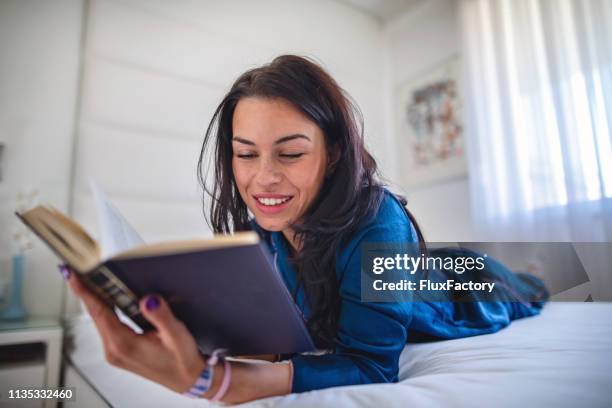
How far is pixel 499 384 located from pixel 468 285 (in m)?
0.61

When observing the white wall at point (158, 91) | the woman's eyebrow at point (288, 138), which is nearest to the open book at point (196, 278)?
the woman's eyebrow at point (288, 138)

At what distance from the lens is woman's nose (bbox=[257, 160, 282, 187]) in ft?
2.26

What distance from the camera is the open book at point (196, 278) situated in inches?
13.4

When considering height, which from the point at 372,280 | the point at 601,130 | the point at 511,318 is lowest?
the point at 511,318

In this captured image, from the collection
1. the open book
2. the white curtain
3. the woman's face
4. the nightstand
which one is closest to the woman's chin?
the woman's face

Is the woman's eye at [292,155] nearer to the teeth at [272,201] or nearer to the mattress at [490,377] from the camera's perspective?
the teeth at [272,201]

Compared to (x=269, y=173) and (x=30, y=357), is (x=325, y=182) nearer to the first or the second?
(x=269, y=173)

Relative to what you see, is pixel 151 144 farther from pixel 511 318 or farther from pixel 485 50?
pixel 485 50

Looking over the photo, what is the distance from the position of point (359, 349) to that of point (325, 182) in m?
0.33

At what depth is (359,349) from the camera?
21.2 inches

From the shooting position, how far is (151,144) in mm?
1836

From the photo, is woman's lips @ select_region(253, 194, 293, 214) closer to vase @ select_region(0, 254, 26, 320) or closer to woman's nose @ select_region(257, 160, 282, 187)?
woman's nose @ select_region(257, 160, 282, 187)

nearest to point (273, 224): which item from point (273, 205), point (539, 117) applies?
point (273, 205)

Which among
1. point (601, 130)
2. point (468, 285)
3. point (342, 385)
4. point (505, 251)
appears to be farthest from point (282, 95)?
point (505, 251)
